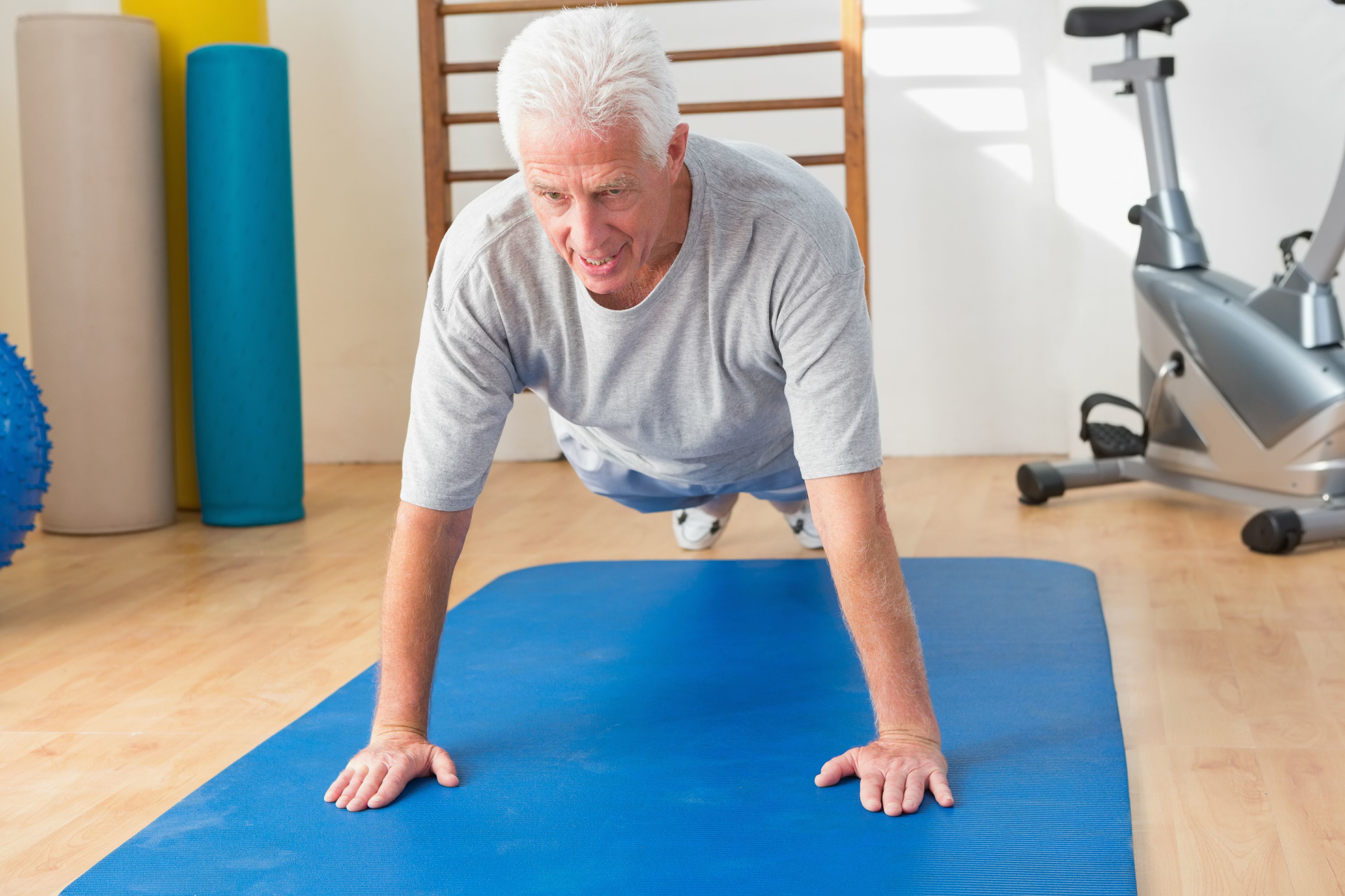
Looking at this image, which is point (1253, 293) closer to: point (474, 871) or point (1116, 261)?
point (1116, 261)

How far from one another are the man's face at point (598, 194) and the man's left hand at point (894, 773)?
56 cm

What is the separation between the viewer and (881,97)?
12.4 ft

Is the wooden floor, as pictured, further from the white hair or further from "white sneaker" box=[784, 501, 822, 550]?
the white hair

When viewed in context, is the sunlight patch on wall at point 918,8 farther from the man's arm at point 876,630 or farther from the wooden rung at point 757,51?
the man's arm at point 876,630

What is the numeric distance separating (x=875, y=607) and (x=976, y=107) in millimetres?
2705

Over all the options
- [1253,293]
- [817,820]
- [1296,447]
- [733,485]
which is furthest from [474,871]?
[1253,293]

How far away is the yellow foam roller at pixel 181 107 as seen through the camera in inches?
126

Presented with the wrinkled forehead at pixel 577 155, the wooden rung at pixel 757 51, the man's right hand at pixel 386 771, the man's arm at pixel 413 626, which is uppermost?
the wooden rung at pixel 757 51

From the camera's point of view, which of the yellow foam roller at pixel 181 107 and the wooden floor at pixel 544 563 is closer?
the wooden floor at pixel 544 563

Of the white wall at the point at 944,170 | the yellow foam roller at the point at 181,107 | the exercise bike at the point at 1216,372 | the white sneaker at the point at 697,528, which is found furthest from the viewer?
the white wall at the point at 944,170

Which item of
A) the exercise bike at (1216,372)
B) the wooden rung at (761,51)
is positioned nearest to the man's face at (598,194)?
the exercise bike at (1216,372)

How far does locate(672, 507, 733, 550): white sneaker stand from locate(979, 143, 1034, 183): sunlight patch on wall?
→ 163 cm

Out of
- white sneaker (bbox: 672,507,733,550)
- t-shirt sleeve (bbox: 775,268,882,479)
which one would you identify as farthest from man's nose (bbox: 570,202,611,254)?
white sneaker (bbox: 672,507,733,550)

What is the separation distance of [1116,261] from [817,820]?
2.60 metres
